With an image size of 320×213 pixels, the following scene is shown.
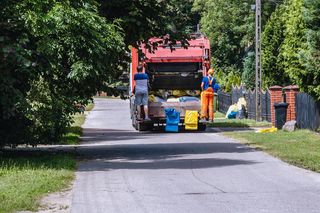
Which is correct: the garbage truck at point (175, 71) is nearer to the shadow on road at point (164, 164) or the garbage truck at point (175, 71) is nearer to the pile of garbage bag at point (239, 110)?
the pile of garbage bag at point (239, 110)

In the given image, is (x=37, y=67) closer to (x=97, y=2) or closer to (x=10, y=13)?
(x=10, y=13)

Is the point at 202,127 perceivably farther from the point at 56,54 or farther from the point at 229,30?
the point at 229,30

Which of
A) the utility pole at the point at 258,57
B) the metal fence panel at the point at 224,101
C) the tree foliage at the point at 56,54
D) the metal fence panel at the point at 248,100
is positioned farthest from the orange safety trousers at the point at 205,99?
the metal fence panel at the point at 224,101

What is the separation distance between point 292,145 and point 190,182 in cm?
799

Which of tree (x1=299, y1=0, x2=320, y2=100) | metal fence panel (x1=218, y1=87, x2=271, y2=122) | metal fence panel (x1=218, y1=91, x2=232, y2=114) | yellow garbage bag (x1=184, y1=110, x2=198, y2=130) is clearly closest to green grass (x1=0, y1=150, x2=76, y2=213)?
yellow garbage bag (x1=184, y1=110, x2=198, y2=130)

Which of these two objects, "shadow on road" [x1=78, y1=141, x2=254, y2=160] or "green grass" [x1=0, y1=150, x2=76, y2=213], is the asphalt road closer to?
"shadow on road" [x1=78, y1=141, x2=254, y2=160]

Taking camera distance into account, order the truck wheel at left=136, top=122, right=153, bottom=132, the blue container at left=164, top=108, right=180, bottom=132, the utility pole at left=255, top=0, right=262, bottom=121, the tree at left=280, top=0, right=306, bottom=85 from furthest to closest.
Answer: the utility pole at left=255, top=0, right=262, bottom=121 → the truck wheel at left=136, top=122, right=153, bottom=132 → the blue container at left=164, top=108, right=180, bottom=132 → the tree at left=280, top=0, right=306, bottom=85

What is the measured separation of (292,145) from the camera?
20562mm

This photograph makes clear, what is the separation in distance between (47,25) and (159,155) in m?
5.11

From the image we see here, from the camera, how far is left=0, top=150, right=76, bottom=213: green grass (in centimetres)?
1072

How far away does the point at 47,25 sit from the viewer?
1558 cm

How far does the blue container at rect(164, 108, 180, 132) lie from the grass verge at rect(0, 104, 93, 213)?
9.24 metres

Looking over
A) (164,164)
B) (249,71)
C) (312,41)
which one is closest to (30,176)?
(164,164)

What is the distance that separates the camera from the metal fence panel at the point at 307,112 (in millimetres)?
26438
